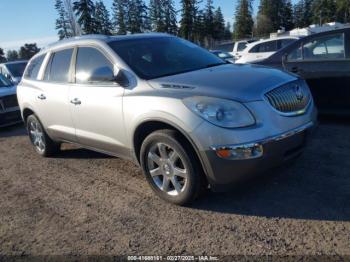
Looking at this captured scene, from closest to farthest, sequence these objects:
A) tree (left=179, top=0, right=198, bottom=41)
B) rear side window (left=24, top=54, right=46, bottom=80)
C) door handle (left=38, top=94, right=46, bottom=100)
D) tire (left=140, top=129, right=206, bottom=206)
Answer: tire (left=140, top=129, right=206, bottom=206) < door handle (left=38, top=94, right=46, bottom=100) < rear side window (left=24, top=54, right=46, bottom=80) < tree (left=179, top=0, right=198, bottom=41)

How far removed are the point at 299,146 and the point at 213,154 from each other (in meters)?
0.99

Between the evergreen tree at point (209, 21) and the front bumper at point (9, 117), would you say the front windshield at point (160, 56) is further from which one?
the evergreen tree at point (209, 21)

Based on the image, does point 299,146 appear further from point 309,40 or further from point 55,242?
point 309,40

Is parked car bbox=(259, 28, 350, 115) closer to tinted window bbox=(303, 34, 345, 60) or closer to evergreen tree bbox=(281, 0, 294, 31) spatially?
tinted window bbox=(303, 34, 345, 60)

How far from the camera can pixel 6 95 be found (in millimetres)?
10422

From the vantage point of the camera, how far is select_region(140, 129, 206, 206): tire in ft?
13.3

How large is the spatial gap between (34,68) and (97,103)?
7.89 feet

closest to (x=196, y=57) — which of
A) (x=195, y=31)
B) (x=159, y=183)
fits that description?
(x=159, y=183)

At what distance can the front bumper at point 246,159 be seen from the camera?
12.4 ft

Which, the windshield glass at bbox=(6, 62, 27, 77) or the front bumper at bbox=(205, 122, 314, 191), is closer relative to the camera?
the front bumper at bbox=(205, 122, 314, 191)

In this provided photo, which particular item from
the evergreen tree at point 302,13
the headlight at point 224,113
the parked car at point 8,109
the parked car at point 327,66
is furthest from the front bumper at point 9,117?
the evergreen tree at point 302,13

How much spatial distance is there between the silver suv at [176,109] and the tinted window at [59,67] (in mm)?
18

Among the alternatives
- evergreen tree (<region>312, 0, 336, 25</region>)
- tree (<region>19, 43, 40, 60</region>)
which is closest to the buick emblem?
tree (<region>19, 43, 40, 60</region>)

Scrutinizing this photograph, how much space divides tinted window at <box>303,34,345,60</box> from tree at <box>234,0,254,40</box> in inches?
3361
